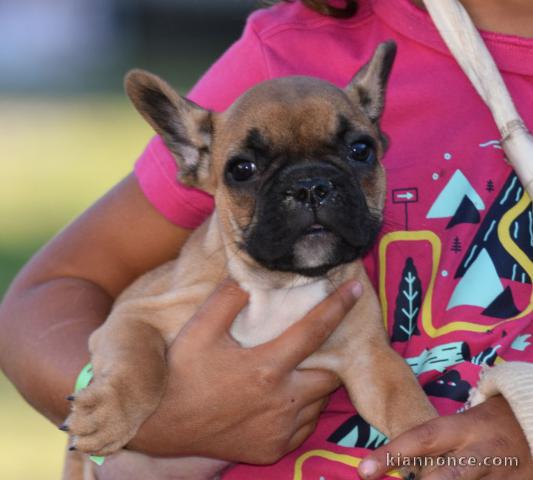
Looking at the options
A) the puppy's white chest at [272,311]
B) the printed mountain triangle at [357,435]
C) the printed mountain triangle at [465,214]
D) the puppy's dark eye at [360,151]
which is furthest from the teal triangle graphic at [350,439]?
the puppy's dark eye at [360,151]

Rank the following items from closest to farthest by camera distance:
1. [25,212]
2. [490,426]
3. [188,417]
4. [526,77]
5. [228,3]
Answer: [490,426] < [188,417] < [526,77] < [25,212] < [228,3]

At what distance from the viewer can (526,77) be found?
291cm

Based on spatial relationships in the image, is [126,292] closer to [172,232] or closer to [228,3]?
[172,232]

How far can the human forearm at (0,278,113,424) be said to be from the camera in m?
2.94

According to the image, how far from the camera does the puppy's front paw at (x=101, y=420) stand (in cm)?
261

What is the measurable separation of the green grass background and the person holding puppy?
1854 millimetres

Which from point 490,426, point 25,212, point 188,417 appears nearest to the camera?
point 490,426

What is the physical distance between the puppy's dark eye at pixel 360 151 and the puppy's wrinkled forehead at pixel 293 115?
51 mm

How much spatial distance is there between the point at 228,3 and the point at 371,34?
626 inches

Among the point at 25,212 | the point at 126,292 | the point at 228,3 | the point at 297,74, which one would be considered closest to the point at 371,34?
the point at 297,74

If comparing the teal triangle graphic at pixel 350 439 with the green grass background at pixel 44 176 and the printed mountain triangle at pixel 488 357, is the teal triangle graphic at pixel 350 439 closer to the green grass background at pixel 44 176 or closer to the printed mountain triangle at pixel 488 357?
the printed mountain triangle at pixel 488 357

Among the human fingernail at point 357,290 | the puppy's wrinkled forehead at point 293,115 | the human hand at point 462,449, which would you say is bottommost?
the human hand at point 462,449

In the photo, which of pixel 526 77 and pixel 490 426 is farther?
pixel 526 77

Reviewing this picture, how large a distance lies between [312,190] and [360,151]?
0.27m
